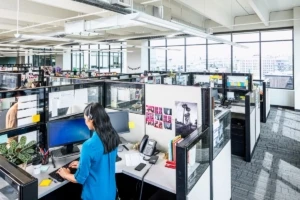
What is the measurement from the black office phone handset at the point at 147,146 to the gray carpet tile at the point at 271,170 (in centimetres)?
128

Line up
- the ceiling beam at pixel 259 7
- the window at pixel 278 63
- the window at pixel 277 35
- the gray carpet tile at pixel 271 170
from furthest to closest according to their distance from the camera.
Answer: the window at pixel 278 63, the window at pixel 277 35, the ceiling beam at pixel 259 7, the gray carpet tile at pixel 271 170

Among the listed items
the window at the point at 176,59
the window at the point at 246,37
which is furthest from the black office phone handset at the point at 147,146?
the window at the point at 176,59

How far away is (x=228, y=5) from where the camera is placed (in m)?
7.30

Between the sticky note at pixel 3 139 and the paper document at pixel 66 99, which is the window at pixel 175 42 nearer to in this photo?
the paper document at pixel 66 99

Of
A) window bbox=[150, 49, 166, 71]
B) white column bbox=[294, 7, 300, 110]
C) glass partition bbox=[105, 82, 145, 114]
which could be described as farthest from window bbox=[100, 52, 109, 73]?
glass partition bbox=[105, 82, 145, 114]

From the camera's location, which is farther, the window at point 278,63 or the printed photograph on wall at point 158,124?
the window at point 278,63

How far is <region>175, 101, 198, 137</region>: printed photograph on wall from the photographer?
2.29 m

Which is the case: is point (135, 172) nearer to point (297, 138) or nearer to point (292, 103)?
point (297, 138)

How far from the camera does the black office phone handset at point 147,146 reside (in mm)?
2507

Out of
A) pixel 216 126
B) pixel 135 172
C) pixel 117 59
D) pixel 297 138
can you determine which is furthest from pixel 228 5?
pixel 117 59

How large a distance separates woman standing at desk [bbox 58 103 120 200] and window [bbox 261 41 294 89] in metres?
8.67

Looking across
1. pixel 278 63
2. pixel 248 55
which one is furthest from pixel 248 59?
pixel 278 63

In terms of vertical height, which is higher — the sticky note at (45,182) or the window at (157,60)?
the window at (157,60)

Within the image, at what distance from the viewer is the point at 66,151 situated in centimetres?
241
